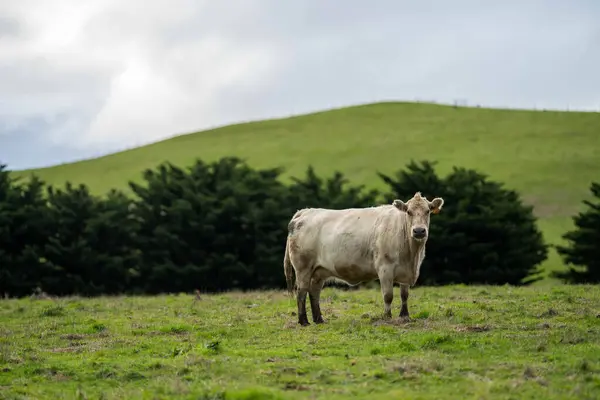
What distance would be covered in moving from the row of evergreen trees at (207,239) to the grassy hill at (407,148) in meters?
30.5

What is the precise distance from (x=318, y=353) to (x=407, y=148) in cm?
8634

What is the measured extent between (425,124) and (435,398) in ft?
331

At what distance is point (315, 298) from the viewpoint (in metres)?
19.8

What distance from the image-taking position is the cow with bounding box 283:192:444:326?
19016 millimetres

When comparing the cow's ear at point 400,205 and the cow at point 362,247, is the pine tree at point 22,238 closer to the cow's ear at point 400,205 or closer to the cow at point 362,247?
the cow at point 362,247

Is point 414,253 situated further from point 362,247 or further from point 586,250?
point 586,250

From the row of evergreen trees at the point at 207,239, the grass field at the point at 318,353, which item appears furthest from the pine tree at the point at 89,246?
the grass field at the point at 318,353

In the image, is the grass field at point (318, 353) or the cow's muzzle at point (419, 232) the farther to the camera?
the cow's muzzle at point (419, 232)

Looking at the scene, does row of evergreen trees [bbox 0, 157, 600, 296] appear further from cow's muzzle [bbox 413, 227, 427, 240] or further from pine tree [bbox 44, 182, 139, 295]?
cow's muzzle [bbox 413, 227, 427, 240]

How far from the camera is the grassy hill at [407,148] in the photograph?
3472 inches

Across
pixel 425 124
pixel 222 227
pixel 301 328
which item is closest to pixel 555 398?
pixel 301 328

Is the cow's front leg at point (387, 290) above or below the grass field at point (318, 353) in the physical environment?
above

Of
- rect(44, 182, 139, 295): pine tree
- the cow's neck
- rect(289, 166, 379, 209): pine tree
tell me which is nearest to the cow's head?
the cow's neck

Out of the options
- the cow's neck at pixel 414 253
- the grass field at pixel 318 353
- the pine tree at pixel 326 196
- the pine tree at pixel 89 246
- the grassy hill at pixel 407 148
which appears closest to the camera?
the grass field at pixel 318 353
